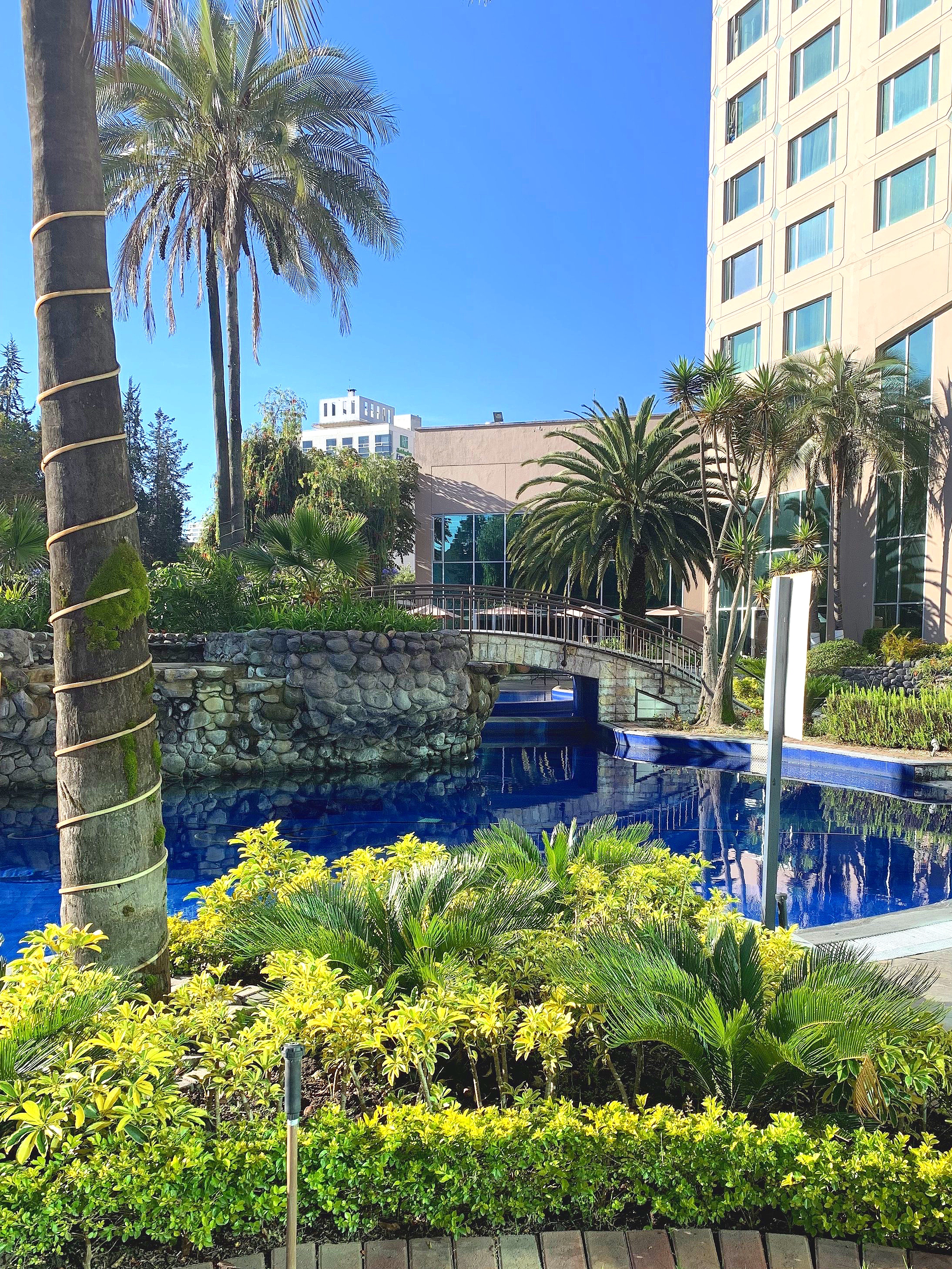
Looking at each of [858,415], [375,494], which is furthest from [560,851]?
[375,494]

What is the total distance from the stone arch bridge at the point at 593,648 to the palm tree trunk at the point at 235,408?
3379 millimetres

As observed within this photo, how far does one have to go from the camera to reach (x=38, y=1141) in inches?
98.2

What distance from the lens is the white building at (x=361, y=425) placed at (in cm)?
9900

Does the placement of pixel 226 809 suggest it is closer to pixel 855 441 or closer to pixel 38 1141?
pixel 38 1141

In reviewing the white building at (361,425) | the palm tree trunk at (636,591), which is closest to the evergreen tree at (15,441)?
the palm tree trunk at (636,591)

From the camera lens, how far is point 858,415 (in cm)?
2227

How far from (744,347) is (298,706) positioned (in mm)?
21399

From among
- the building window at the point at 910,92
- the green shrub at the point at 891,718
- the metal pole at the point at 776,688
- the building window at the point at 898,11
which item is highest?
the building window at the point at 898,11

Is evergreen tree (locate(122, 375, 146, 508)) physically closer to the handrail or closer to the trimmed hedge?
the handrail

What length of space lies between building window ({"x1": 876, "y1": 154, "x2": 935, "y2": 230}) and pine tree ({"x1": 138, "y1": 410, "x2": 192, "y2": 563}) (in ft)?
83.3

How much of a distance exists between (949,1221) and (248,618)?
15.5 m

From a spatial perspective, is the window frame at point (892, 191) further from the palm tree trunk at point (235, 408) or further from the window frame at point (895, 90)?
the palm tree trunk at point (235, 408)

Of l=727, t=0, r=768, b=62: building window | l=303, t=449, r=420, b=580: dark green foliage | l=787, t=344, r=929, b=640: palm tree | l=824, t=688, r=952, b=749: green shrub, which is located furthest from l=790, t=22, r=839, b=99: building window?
l=824, t=688, r=952, b=749: green shrub

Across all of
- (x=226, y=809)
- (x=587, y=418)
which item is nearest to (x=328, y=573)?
(x=226, y=809)
